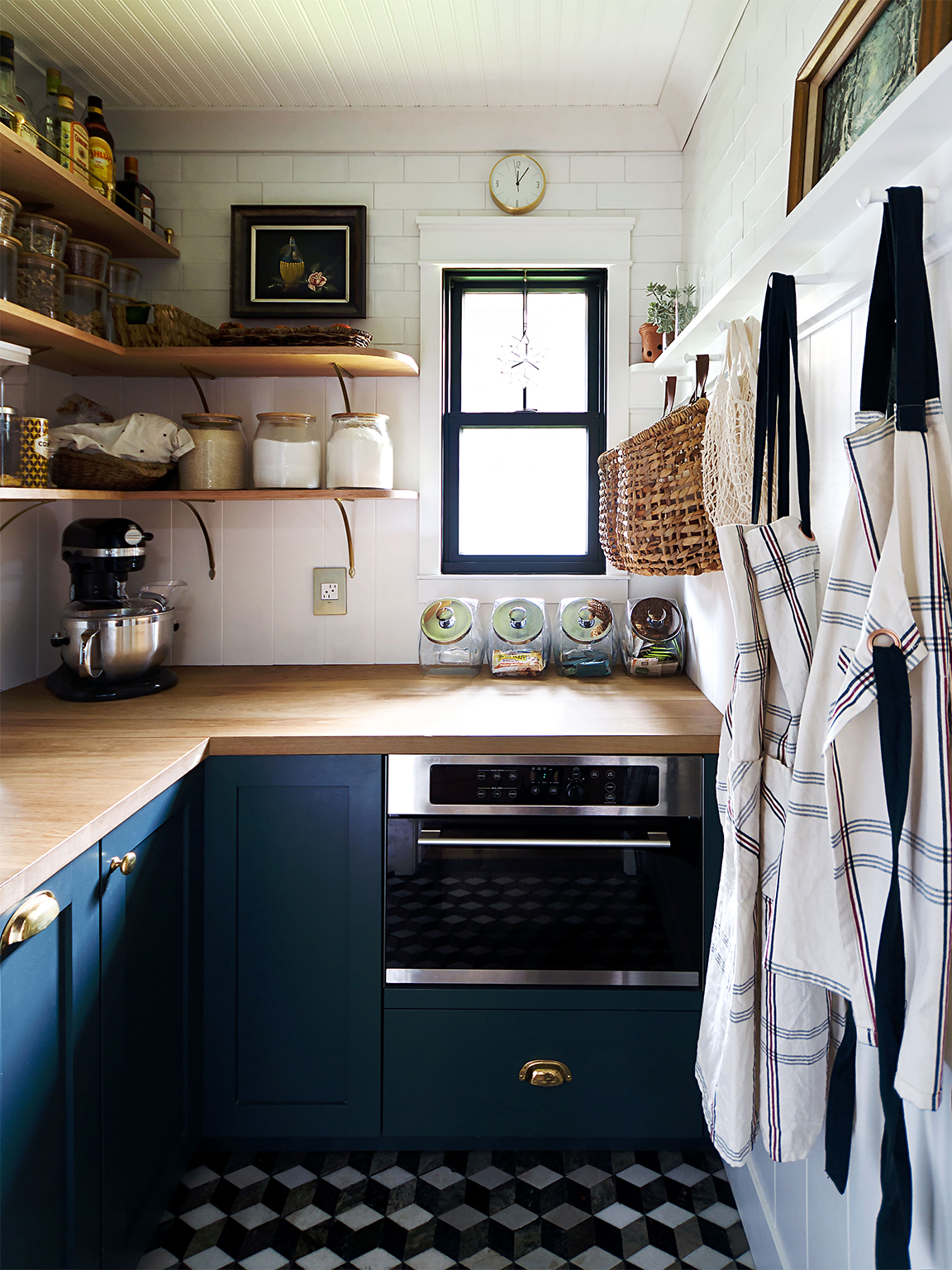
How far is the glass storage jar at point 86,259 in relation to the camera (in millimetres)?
2037

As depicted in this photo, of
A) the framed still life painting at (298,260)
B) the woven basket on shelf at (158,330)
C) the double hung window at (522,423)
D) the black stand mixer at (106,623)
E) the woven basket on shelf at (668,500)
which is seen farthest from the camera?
the double hung window at (522,423)

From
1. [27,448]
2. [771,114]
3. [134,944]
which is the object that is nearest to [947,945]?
[134,944]

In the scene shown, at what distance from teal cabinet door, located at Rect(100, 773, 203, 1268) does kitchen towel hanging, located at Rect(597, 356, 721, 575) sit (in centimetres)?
102

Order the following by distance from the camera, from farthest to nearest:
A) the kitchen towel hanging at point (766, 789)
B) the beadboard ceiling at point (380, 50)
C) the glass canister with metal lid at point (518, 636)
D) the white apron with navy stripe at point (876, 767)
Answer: the glass canister with metal lid at point (518, 636) < the beadboard ceiling at point (380, 50) < the kitchen towel hanging at point (766, 789) < the white apron with navy stripe at point (876, 767)

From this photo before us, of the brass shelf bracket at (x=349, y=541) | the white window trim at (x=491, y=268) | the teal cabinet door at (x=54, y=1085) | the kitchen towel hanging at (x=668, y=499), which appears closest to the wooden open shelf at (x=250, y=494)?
the brass shelf bracket at (x=349, y=541)

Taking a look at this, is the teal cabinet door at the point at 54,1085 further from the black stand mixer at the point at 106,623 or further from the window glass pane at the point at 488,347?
the window glass pane at the point at 488,347

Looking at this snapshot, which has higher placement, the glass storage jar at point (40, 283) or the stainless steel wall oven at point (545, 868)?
the glass storage jar at point (40, 283)

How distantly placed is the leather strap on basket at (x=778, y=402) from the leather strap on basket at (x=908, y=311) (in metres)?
0.21

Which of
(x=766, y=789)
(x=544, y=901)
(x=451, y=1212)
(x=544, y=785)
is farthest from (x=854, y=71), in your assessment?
(x=451, y=1212)

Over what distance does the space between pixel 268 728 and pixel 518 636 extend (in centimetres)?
83

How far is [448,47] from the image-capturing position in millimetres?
2090

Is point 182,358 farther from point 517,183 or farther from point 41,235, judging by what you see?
point 517,183

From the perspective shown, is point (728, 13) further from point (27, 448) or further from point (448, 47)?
point (27, 448)

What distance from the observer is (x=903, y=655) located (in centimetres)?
84
